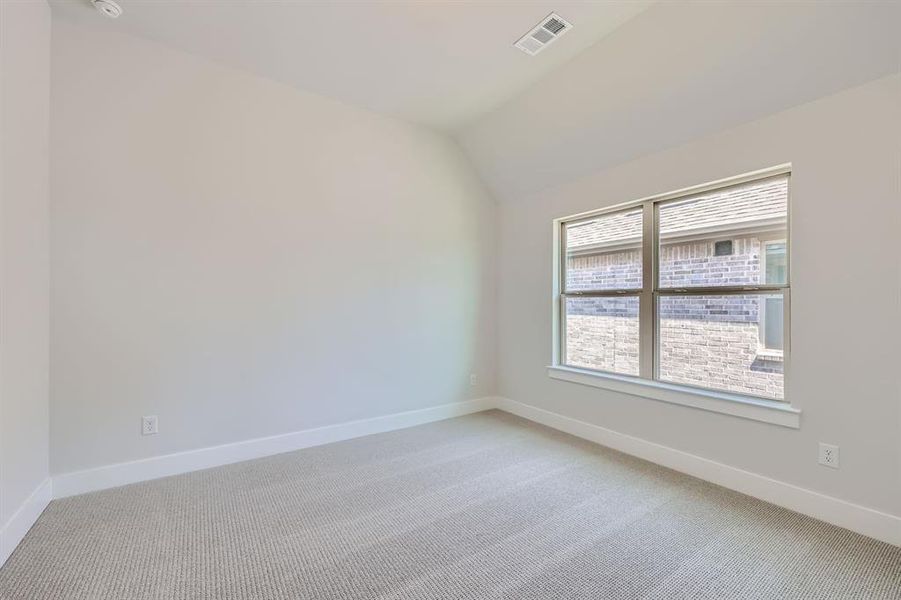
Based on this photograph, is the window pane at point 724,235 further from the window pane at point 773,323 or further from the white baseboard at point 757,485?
the white baseboard at point 757,485

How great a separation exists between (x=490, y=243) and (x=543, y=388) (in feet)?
5.57

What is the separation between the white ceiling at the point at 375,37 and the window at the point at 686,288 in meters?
1.38

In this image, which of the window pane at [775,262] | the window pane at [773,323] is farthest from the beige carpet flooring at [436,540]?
the window pane at [775,262]

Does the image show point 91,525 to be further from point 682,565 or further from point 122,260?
point 682,565

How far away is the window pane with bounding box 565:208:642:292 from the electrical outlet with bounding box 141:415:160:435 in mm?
3537

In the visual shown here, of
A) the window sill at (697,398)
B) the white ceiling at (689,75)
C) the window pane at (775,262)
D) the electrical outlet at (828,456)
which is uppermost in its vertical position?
the white ceiling at (689,75)

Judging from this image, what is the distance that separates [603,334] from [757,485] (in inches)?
58.7

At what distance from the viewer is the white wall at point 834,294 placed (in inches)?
78.5

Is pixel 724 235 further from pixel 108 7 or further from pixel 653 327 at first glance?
pixel 108 7

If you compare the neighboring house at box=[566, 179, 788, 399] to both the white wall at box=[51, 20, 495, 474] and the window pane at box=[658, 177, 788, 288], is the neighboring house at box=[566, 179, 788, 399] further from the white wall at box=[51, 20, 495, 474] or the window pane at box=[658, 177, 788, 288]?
the white wall at box=[51, 20, 495, 474]

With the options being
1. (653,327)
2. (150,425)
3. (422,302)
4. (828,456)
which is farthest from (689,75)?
(150,425)

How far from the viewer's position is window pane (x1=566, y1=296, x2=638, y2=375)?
10.8 ft

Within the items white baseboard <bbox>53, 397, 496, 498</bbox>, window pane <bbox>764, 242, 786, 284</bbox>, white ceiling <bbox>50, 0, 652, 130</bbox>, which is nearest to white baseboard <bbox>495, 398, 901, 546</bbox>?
window pane <bbox>764, 242, 786, 284</bbox>

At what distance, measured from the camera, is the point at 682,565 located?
179 centimetres
